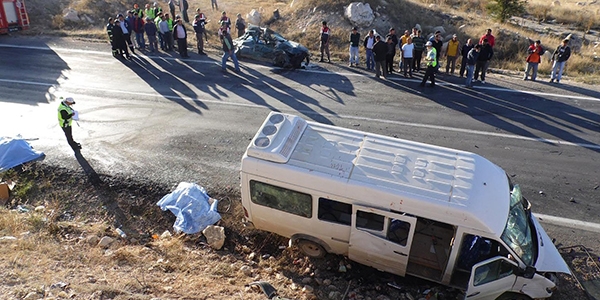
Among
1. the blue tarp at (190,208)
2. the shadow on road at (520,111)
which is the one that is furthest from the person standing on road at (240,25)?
the blue tarp at (190,208)

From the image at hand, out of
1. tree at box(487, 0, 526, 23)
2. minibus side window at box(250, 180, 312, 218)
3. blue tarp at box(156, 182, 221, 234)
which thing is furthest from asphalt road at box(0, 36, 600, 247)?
tree at box(487, 0, 526, 23)

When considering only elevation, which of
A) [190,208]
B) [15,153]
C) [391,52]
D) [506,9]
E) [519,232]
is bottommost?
[190,208]

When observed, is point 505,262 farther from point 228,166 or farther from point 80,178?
point 80,178

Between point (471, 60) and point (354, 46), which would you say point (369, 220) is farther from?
point (354, 46)

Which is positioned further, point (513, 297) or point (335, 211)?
point (335, 211)

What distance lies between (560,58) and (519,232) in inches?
426

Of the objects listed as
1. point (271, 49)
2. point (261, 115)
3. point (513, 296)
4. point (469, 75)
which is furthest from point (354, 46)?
point (513, 296)

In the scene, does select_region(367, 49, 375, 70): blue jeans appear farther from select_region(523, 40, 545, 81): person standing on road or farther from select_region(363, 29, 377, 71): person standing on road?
select_region(523, 40, 545, 81): person standing on road

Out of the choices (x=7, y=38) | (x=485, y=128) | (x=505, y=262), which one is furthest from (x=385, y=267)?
(x=7, y=38)

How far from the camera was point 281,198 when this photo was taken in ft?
23.8

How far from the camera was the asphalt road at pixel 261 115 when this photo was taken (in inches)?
399

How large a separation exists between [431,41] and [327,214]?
33.8 feet

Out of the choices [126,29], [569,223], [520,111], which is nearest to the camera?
[569,223]

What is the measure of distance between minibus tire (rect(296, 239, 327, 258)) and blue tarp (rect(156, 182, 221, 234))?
1.91m
